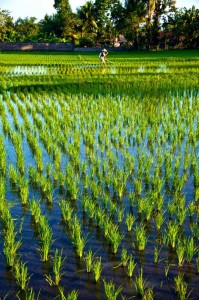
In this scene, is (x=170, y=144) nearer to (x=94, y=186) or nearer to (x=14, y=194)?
(x=94, y=186)

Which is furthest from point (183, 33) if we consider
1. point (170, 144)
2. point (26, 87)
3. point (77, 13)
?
point (170, 144)

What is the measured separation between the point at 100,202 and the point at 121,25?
36103mm

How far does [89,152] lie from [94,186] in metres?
1.65

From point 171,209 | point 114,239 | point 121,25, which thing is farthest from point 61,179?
point 121,25

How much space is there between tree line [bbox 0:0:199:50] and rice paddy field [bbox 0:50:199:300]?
30.7m

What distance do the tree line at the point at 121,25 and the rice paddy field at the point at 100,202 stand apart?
3066 centimetres

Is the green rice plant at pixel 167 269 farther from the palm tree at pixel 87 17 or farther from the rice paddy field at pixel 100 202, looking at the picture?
the palm tree at pixel 87 17

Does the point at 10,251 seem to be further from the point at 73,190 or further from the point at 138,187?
the point at 138,187

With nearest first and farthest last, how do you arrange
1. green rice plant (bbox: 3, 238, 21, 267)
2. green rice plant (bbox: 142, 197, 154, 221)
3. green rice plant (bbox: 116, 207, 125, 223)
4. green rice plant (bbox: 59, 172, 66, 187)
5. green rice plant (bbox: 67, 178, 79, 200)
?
1. green rice plant (bbox: 3, 238, 21, 267)
2. green rice plant (bbox: 116, 207, 125, 223)
3. green rice plant (bbox: 142, 197, 154, 221)
4. green rice plant (bbox: 67, 178, 79, 200)
5. green rice plant (bbox: 59, 172, 66, 187)

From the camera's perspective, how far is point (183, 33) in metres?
37.3

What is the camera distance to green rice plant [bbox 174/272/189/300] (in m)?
2.53

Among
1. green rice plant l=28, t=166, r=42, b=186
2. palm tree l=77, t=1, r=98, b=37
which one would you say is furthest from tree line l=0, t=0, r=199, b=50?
green rice plant l=28, t=166, r=42, b=186

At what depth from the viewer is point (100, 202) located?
412 centimetres

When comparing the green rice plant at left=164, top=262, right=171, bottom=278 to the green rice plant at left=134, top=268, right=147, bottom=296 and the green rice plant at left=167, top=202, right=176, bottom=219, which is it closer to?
the green rice plant at left=134, top=268, right=147, bottom=296
